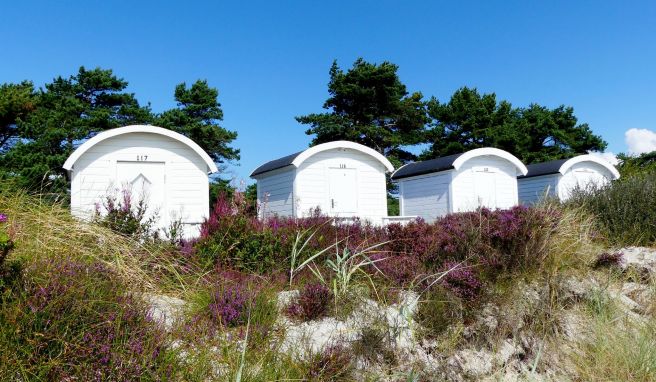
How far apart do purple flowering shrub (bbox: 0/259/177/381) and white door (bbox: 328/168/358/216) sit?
12.2 m

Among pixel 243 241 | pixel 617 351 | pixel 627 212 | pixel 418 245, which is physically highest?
pixel 627 212

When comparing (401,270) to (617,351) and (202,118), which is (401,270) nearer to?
(617,351)

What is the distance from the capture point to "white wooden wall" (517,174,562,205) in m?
19.4

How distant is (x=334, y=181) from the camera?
15656mm

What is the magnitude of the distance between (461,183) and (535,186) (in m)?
5.26

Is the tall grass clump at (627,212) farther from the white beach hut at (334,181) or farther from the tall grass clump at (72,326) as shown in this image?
Result: the white beach hut at (334,181)

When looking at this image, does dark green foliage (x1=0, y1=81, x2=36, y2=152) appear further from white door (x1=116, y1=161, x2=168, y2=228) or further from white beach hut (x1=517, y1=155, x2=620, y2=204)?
white beach hut (x1=517, y1=155, x2=620, y2=204)

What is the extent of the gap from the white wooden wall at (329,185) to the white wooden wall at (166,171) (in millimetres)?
2891

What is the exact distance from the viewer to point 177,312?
405cm

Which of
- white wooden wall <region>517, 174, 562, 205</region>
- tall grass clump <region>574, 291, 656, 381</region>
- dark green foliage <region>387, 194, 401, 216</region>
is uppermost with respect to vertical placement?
white wooden wall <region>517, 174, 562, 205</region>

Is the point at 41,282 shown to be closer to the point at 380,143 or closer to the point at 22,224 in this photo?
the point at 22,224

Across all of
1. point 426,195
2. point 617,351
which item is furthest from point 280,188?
point 617,351

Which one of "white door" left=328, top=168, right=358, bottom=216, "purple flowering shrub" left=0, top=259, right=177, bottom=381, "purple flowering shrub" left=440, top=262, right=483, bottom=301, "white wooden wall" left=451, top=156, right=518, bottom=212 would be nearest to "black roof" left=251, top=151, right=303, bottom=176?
"white door" left=328, top=168, right=358, bottom=216

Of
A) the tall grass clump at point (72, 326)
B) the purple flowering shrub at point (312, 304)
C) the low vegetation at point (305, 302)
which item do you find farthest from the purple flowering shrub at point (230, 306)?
the tall grass clump at point (72, 326)
